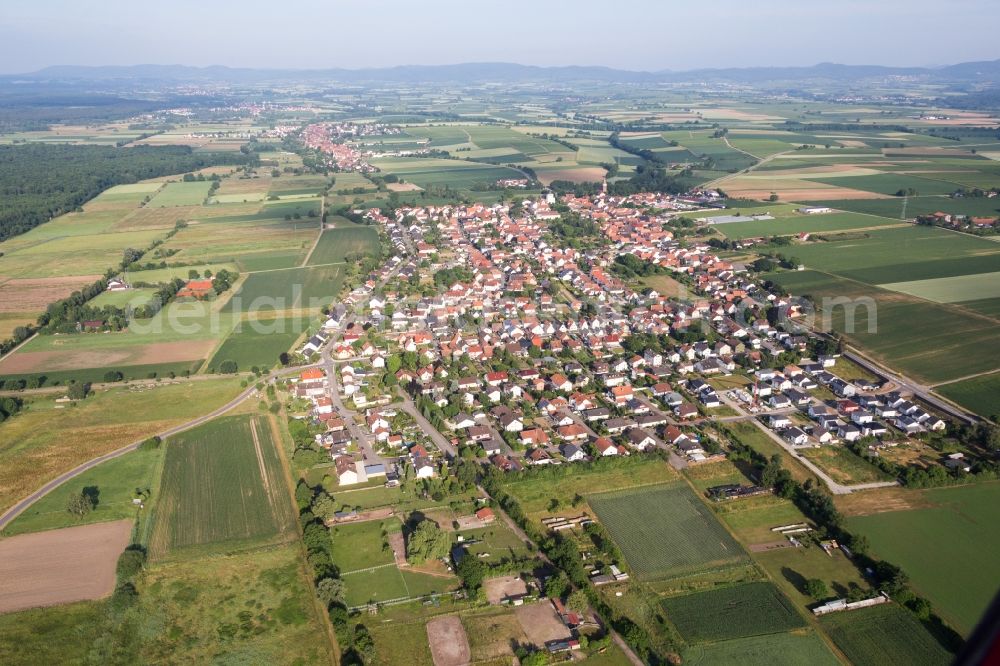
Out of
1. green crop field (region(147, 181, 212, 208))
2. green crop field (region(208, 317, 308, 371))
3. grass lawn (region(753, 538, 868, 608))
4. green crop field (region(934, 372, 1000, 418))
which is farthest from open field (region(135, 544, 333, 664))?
green crop field (region(147, 181, 212, 208))

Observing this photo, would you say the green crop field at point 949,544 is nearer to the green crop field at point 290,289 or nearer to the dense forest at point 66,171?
the green crop field at point 290,289

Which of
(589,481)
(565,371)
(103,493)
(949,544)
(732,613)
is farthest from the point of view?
(565,371)

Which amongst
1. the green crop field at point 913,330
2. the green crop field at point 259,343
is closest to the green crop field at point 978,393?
the green crop field at point 913,330

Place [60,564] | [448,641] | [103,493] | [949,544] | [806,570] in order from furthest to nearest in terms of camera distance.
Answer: [103,493] → [949,544] → [60,564] → [806,570] → [448,641]

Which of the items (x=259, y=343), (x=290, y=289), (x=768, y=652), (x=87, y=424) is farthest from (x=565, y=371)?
(x=87, y=424)

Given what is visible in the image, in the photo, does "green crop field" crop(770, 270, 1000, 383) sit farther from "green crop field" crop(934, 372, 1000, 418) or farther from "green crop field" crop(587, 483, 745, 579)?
"green crop field" crop(587, 483, 745, 579)

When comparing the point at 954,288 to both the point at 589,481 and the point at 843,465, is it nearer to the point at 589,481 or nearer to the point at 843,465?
the point at 843,465

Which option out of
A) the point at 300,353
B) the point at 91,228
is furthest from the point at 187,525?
the point at 91,228
